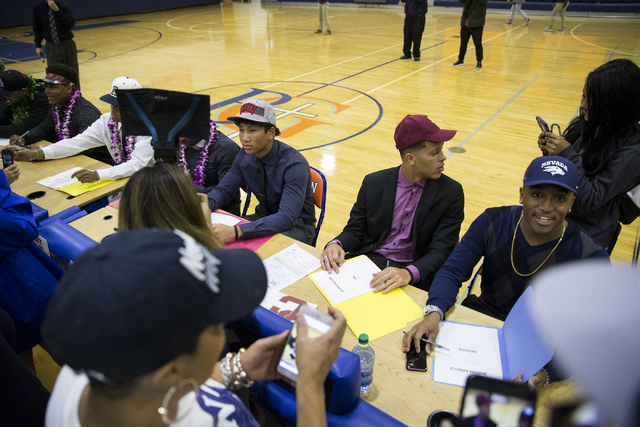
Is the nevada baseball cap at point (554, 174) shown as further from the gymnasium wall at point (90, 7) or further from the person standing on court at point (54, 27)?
the gymnasium wall at point (90, 7)

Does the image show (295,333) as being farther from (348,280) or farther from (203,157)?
(203,157)

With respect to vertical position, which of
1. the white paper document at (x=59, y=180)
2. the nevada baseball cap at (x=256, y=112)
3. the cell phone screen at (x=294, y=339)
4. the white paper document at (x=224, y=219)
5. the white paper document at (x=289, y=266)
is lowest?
the white paper document at (x=289, y=266)

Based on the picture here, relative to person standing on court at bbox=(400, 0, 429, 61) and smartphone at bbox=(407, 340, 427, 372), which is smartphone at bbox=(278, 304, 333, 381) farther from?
person standing on court at bbox=(400, 0, 429, 61)

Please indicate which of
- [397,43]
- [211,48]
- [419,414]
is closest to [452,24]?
[397,43]

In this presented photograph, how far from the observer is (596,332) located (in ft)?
0.94

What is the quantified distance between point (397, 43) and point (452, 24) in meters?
4.48

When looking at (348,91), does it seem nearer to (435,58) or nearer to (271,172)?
(435,58)

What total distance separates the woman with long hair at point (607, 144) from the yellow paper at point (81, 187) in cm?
319

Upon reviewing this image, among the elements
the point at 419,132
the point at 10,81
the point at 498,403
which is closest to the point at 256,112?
the point at 419,132

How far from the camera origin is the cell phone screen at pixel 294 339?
1.00m

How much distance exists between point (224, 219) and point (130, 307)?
2.05m

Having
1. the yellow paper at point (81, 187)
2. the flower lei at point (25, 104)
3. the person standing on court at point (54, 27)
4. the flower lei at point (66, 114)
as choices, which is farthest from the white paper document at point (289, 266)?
the person standing on court at point (54, 27)

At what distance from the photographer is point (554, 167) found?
1765 millimetres

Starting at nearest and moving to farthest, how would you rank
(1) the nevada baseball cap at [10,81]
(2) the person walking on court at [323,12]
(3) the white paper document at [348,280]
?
(3) the white paper document at [348,280]
(1) the nevada baseball cap at [10,81]
(2) the person walking on court at [323,12]
